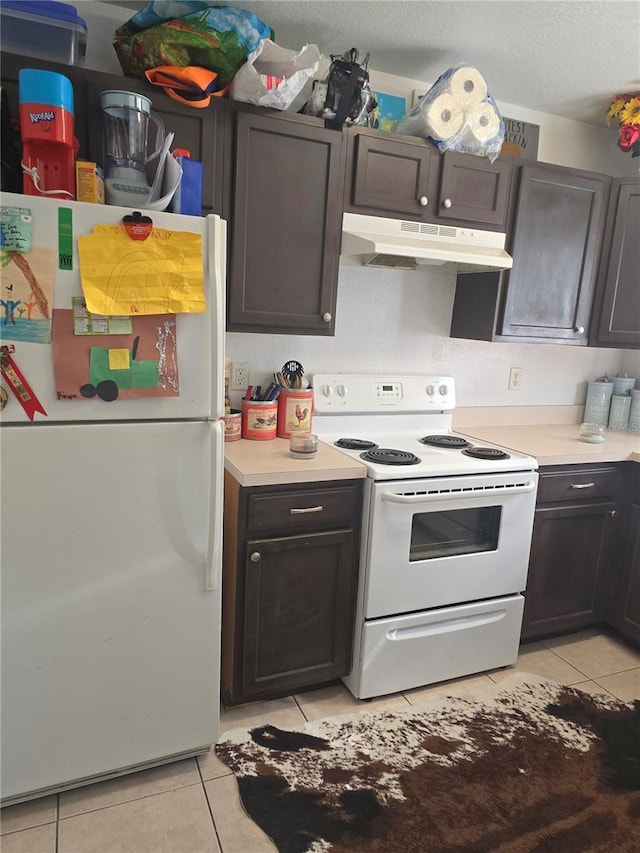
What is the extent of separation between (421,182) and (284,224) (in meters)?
0.60

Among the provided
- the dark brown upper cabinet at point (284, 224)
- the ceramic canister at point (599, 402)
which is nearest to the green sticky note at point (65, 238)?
the dark brown upper cabinet at point (284, 224)

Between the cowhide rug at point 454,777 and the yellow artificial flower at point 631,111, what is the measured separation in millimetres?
2563

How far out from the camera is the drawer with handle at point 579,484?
2.43 metres

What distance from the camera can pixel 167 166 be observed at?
5.36ft

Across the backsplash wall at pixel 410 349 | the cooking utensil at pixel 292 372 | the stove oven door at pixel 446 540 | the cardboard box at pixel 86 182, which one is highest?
the cardboard box at pixel 86 182

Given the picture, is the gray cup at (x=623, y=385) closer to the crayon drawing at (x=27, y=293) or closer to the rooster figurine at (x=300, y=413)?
the rooster figurine at (x=300, y=413)

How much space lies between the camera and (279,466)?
1986 mm

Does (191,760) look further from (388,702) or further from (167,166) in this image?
(167,166)

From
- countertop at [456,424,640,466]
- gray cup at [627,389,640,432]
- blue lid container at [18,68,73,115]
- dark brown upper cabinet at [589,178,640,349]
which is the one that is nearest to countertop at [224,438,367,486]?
countertop at [456,424,640,466]

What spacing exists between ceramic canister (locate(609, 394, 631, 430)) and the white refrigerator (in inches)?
93.1

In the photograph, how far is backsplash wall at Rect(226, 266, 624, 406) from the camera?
8.32 feet

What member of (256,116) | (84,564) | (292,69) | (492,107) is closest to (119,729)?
(84,564)

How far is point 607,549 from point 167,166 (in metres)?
2.42

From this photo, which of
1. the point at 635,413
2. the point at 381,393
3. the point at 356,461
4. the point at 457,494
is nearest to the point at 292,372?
the point at 381,393
